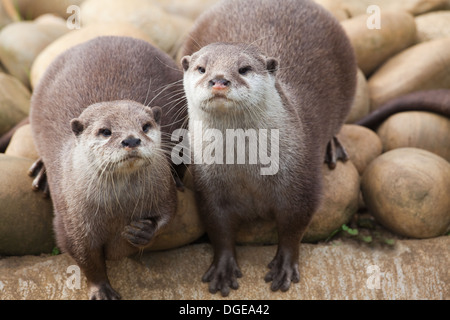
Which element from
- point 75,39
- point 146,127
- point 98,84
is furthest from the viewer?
point 75,39

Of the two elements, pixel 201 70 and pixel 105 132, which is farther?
pixel 201 70

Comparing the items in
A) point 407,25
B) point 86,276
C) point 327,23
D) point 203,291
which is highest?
point 327,23

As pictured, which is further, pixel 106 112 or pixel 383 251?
pixel 383 251

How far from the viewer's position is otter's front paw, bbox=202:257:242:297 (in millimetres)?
2928

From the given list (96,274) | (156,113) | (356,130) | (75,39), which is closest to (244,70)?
(156,113)

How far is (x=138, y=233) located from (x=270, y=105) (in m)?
0.84

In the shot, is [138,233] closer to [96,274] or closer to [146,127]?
[96,274]

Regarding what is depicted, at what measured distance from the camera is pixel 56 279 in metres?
2.88

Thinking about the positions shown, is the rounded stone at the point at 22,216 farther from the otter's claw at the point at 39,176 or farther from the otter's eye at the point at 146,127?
the otter's eye at the point at 146,127

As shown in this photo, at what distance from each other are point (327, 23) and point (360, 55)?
869 mm

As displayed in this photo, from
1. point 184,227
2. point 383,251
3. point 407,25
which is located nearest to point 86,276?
point 184,227

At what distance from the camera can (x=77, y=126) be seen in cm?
253

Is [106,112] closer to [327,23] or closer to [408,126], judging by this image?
[327,23]

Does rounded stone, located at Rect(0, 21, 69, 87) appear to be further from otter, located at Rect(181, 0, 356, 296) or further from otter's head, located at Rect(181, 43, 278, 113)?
otter's head, located at Rect(181, 43, 278, 113)
